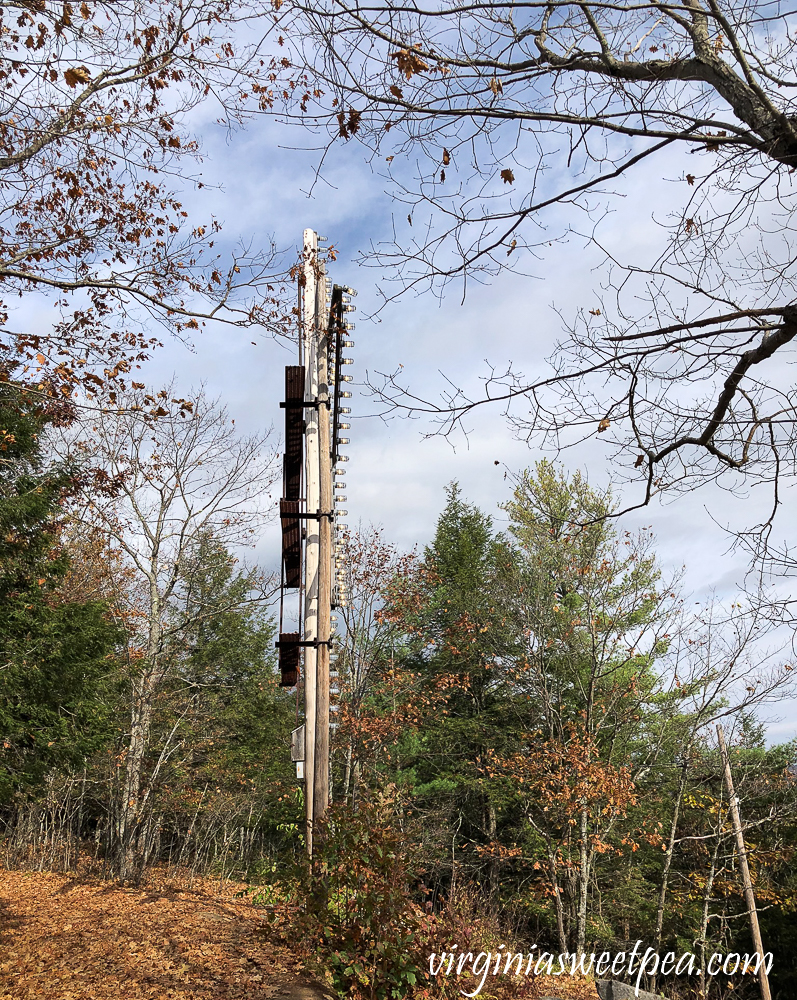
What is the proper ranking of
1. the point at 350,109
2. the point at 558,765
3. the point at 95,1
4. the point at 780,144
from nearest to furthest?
1. the point at 780,144
2. the point at 350,109
3. the point at 95,1
4. the point at 558,765

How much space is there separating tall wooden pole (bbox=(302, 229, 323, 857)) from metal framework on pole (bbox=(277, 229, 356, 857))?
0.01m

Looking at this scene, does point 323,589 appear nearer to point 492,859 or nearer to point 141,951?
point 141,951

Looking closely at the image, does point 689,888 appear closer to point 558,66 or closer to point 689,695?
point 689,695

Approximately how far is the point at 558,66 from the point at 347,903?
5683mm

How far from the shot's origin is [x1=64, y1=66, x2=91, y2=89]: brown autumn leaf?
5.56 meters

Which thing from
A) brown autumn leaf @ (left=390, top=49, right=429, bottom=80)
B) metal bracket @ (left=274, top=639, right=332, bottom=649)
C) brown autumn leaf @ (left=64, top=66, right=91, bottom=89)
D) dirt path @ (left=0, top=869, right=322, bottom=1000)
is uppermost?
brown autumn leaf @ (left=64, top=66, right=91, bottom=89)

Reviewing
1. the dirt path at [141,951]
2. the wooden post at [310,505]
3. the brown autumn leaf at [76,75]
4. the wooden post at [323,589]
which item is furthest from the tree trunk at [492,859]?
the brown autumn leaf at [76,75]

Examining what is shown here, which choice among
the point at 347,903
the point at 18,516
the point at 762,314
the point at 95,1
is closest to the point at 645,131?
the point at 762,314

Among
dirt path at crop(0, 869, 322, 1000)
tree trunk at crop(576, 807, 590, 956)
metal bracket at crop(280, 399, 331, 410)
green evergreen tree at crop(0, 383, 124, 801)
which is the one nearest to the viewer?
dirt path at crop(0, 869, 322, 1000)

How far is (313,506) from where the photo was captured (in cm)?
810

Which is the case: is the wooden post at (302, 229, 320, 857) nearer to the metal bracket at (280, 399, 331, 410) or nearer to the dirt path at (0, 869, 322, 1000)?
the metal bracket at (280, 399, 331, 410)

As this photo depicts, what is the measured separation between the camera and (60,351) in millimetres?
6105

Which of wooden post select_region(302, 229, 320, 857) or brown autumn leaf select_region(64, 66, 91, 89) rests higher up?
brown autumn leaf select_region(64, 66, 91, 89)

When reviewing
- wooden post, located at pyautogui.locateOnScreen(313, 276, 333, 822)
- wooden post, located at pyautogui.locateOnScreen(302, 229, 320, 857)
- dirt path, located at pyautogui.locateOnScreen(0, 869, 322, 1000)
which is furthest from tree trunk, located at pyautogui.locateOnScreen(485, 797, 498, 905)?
wooden post, located at pyautogui.locateOnScreen(302, 229, 320, 857)
